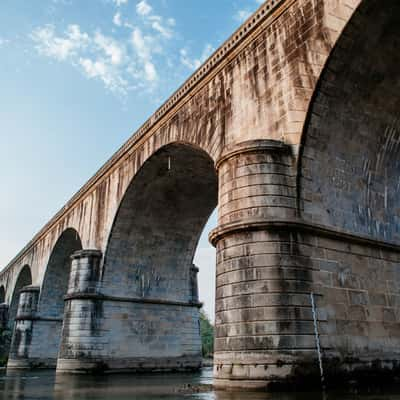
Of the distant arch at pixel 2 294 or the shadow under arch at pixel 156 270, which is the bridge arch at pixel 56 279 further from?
the distant arch at pixel 2 294

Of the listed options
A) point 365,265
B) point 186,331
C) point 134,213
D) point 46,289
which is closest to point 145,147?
point 134,213

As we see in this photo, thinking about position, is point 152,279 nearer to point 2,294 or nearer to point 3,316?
point 3,316

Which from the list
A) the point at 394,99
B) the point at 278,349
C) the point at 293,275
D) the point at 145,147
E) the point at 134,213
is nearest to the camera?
the point at 278,349

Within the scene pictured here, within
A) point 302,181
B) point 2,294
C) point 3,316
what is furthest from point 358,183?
Result: point 2,294

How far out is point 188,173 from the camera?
16781 millimetres

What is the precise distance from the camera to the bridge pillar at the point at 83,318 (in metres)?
16.6

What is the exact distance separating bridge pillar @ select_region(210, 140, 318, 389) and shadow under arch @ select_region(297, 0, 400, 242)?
740mm

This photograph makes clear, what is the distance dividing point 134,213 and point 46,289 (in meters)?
11.9

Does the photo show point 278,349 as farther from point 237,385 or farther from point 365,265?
point 365,265

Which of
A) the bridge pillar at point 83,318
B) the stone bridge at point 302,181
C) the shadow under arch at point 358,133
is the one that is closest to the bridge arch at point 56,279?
the bridge pillar at point 83,318

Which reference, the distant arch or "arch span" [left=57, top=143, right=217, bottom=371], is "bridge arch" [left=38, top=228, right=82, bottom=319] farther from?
the distant arch

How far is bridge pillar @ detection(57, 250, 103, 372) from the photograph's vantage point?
16625mm

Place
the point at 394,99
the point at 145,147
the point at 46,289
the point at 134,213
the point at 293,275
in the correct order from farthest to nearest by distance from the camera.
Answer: the point at 46,289
the point at 134,213
the point at 145,147
the point at 394,99
the point at 293,275

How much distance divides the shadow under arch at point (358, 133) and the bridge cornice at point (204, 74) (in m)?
2.40
